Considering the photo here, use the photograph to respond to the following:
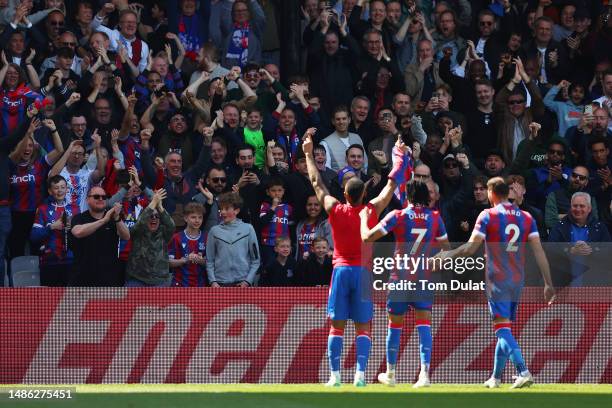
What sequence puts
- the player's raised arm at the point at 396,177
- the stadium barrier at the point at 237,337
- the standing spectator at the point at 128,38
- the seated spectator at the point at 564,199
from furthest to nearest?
the standing spectator at the point at 128,38 → the seated spectator at the point at 564,199 → the stadium barrier at the point at 237,337 → the player's raised arm at the point at 396,177

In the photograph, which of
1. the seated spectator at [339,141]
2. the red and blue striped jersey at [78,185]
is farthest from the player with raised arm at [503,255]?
the red and blue striped jersey at [78,185]

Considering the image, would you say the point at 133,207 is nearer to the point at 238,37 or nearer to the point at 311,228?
the point at 311,228

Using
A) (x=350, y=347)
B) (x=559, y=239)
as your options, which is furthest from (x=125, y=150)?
(x=559, y=239)

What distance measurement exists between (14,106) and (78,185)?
151 centimetres

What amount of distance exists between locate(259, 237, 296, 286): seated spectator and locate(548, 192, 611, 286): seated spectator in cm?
308

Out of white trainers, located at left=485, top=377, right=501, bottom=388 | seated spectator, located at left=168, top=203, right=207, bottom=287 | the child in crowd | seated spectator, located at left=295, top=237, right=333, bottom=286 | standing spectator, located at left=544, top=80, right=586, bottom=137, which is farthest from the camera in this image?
standing spectator, located at left=544, top=80, right=586, bottom=137

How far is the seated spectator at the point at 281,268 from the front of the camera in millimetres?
16453

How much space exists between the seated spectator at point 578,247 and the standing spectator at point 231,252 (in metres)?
3.55

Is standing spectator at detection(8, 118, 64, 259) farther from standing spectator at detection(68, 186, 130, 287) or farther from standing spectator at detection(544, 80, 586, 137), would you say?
standing spectator at detection(544, 80, 586, 137)

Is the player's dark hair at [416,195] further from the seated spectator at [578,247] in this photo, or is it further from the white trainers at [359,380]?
the seated spectator at [578,247]

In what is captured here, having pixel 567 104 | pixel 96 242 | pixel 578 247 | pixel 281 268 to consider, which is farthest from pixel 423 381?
pixel 567 104

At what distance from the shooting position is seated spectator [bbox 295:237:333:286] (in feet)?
53.7

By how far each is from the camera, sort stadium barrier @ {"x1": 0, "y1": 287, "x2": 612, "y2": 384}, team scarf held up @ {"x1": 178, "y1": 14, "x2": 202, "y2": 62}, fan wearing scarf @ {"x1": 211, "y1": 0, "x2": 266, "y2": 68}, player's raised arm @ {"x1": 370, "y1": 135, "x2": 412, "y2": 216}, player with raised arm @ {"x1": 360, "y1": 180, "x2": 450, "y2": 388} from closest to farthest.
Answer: player's raised arm @ {"x1": 370, "y1": 135, "x2": 412, "y2": 216}, player with raised arm @ {"x1": 360, "y1": 180, "x2": 450, "y2": 388}, stadium barrier @ {"x1": 0, "y1": 287, "x2": 612, "y2": 384}, fan wearing scarf @ {"x1": 211, "y1": 0, "x2": 266, "y2": 68}, team scarf held up @ {"x1": 178, "y1": 14, "x2": 202, "y2": 62}
